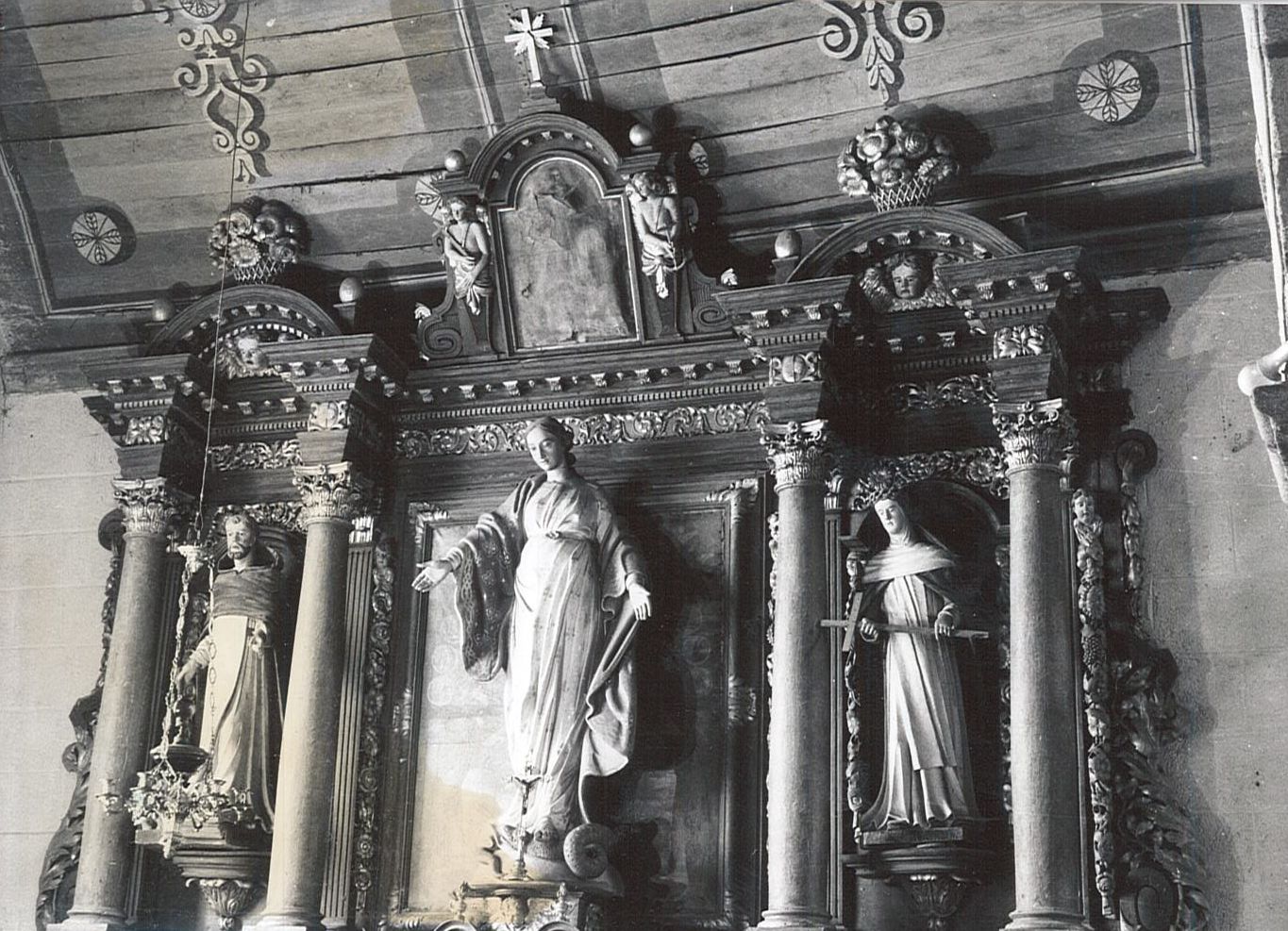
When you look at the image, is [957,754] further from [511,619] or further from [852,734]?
[511,619]

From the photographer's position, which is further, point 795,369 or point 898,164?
point 898,164

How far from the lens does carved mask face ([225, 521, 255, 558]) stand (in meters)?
8.86

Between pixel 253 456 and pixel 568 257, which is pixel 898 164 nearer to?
pixel 568 257

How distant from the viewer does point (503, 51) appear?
8.87 m

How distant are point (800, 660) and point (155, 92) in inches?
176

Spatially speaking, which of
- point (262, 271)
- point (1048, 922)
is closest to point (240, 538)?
point (262, 271)

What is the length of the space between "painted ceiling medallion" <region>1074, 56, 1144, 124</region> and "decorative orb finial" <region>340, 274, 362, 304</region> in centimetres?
346

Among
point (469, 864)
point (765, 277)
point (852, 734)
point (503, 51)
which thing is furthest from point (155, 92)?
point (852, 734)

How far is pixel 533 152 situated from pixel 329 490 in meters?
1.86

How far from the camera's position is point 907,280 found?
26.7 ft

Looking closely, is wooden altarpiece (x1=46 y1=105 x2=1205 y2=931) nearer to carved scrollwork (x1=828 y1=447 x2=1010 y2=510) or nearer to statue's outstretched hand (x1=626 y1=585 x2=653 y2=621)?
carved scrollwork (x1=828 y1=447 x2=1010 y2=510)

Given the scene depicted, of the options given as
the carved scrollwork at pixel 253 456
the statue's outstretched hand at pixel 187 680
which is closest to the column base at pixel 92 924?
the statue's outstretched hand at pixel 187 680

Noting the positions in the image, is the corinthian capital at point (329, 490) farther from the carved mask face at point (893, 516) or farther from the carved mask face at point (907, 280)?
the carved mask face at point (907, 280)

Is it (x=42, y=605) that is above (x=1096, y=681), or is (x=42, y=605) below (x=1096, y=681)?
above
